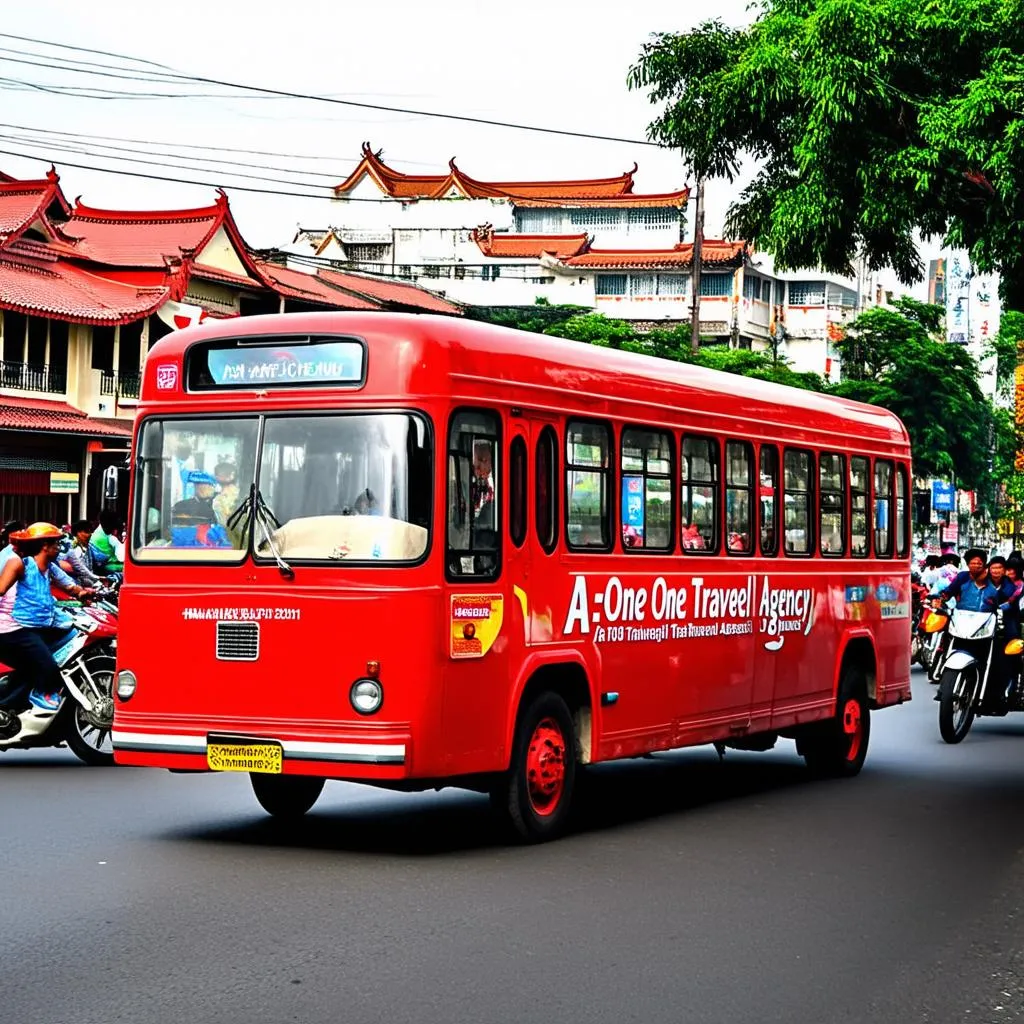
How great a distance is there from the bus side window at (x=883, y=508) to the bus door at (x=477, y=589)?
6.32m

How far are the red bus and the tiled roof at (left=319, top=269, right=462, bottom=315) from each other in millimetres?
50479

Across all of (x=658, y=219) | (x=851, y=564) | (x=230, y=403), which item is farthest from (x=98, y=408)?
(x=658, y=219)

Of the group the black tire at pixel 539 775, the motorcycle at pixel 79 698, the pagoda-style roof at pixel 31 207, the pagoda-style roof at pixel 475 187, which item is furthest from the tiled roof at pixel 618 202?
the black tire at pixel 539 775

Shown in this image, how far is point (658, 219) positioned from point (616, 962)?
82.2m

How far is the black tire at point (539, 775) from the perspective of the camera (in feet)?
32.6

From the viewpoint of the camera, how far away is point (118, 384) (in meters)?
44.1

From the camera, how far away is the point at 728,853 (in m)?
10.0

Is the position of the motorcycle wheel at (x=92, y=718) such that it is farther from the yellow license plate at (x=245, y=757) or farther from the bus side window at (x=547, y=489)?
the bus side window at (x=547, y=489)

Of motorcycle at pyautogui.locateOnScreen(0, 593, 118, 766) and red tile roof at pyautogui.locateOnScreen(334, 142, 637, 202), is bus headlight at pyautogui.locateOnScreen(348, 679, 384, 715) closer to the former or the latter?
motorcycle at pyautogui.locateOnScreen(0, 593, 118, 766)

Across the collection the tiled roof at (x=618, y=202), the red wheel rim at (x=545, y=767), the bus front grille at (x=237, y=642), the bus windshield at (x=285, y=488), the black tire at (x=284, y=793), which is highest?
the tiled roof at (x=618, y=202)

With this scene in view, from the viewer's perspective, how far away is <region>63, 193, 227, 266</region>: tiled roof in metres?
47.9

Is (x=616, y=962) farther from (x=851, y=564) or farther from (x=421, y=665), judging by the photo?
(x=851, y=564)

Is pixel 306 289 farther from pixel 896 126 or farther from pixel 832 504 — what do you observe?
pixel 832 504

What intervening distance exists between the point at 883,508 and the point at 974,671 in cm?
245
